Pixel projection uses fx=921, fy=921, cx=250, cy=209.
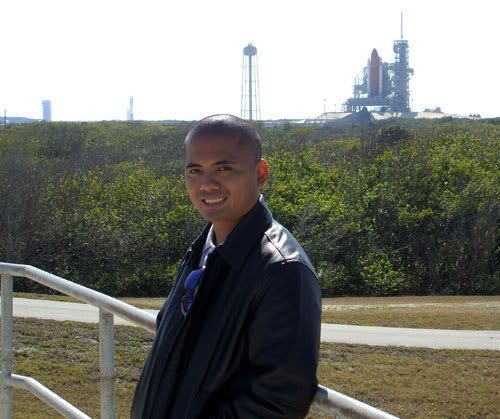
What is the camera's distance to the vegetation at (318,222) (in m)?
26.6

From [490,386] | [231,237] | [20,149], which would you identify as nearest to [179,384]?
[231,237]

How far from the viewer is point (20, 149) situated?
3156 cm

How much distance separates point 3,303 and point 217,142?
1889 millimetres

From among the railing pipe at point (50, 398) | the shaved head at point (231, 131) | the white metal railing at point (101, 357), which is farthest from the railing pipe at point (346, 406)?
the railing pipe at point (50, 398)

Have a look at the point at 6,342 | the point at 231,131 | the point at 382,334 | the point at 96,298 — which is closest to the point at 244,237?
the point at 231,131

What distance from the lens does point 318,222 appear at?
27.6m

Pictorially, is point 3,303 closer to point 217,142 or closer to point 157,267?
point 217,142

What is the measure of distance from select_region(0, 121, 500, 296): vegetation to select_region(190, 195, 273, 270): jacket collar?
930 inches

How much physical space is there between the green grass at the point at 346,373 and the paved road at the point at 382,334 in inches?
38.5

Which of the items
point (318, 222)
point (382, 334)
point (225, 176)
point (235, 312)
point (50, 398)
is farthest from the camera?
point (318, 222)

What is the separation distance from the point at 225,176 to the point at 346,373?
8442mm

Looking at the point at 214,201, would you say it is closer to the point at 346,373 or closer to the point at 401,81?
the point at 346,373

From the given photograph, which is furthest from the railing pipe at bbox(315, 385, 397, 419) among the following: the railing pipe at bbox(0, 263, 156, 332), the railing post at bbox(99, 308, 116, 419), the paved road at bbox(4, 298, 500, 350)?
the paved road at bbox(4, 298, 500, 350)

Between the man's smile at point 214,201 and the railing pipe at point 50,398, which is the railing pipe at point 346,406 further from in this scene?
the railing pipe at point 50,398
